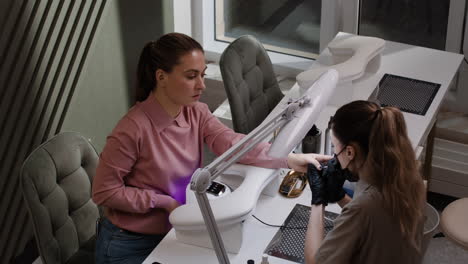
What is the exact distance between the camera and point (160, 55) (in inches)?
96.8

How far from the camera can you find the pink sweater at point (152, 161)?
97.3 inches

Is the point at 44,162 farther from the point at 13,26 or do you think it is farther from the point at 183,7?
the point at 183,7

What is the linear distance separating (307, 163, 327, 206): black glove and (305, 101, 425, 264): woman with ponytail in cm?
24

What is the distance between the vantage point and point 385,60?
3695 mm

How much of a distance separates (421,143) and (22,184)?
164 cm

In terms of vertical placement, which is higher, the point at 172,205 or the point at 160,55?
the point at 160,55

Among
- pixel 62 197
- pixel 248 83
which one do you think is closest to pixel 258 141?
pixel 62 197

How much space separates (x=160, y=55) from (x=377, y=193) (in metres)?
0.88

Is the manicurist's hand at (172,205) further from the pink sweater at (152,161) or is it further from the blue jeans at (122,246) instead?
the blue jeans at (122,246)

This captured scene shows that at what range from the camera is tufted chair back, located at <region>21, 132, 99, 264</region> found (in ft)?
8.48

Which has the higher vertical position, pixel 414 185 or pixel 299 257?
pixel 414 185

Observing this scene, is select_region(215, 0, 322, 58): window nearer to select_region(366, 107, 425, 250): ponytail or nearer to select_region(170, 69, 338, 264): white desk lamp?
select_region(170, 69, 338, 264): white desk lamp

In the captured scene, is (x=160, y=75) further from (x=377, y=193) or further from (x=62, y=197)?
(x=377, y=193)

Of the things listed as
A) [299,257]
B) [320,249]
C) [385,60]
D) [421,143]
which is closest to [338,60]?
[385,60]
